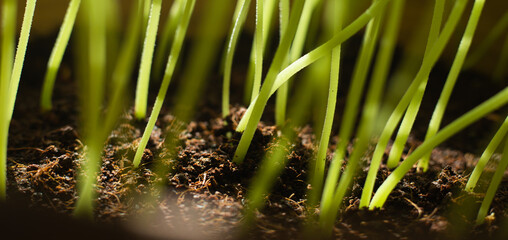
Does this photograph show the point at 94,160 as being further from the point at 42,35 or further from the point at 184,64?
the point at 42,35

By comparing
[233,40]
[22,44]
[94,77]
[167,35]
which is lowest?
[94,77]

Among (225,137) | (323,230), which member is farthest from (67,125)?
(323,230)

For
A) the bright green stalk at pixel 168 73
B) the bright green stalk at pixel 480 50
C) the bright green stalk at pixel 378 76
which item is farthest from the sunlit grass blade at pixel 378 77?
the bright green stalk at pixel 480 50

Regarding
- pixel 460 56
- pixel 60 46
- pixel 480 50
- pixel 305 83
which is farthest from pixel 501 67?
pixel 60 46

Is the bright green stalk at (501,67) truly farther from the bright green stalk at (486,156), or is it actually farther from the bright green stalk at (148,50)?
the bright green stalk at (148,50)

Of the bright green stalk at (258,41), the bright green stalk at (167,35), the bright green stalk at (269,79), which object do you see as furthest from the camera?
the bright green stalk at (167,35)

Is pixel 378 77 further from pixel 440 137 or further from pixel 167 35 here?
pixel 167 35

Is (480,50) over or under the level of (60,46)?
over
